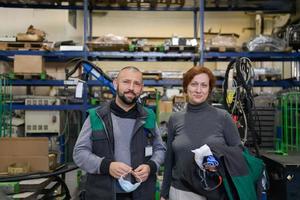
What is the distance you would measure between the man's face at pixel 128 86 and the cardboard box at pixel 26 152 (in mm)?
2253

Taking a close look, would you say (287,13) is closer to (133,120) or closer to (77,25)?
(77,25)

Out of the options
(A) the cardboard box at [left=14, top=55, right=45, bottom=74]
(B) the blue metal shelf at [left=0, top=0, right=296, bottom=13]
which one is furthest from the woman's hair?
(B) the blue metal shelf at [left=0, top=0, right=296, bottom=13]

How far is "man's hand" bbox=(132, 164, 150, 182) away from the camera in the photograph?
199cm

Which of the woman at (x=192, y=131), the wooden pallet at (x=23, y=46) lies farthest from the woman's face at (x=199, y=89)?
the wooden pallet at (x=23, y=46)

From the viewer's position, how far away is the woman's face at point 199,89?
6.97 ft

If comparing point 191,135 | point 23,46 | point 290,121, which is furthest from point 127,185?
point 23,46

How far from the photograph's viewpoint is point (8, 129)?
6355 mm

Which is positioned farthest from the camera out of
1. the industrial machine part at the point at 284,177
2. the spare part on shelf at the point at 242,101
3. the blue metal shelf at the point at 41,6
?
the blue metal shelf at the point at 41,6

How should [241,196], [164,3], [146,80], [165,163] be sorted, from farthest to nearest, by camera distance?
[164,3]
[146,80]
[165,163]
[241,196]

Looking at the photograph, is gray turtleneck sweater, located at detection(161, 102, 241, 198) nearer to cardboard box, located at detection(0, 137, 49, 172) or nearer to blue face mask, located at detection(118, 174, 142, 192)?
blue face mask, located at detection(118, 174, 142, 192)

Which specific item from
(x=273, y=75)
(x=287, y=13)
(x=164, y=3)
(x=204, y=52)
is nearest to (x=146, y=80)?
(x=204, y=52)

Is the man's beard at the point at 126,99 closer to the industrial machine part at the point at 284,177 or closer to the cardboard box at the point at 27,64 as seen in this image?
the industrial machine part at the point at 284,177

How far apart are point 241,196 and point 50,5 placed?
23.1 ft

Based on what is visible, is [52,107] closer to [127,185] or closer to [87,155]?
[87,155]
